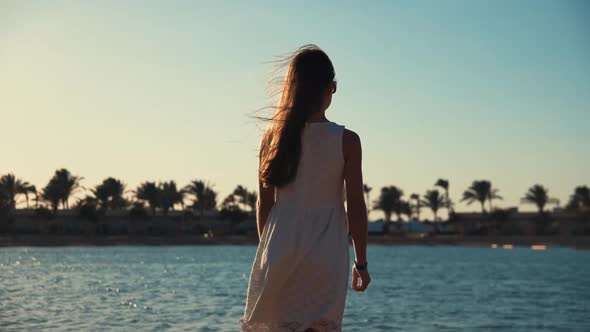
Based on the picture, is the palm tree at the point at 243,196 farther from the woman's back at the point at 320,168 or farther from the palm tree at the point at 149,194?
the woman's back at the point at 320,168

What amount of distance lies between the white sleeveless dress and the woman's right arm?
0.11 feet

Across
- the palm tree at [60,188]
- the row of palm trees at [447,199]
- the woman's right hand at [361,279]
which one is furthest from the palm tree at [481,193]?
the woman's right hand at [361,279]

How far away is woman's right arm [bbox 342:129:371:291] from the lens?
338cm

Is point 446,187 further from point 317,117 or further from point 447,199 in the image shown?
point 317,117

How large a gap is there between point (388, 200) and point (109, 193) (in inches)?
1867

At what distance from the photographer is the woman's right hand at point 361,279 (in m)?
3.47

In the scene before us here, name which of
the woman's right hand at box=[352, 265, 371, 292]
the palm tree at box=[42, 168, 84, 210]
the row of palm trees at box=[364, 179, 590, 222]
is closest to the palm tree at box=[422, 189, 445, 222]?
the row of palm trees at box=[364, 179, 590, 222]

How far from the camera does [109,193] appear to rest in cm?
10981

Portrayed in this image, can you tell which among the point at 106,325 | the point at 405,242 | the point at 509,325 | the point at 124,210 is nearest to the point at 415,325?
the point at 509,325

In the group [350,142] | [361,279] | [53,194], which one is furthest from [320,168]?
[53,194]

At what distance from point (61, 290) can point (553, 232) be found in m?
99.7

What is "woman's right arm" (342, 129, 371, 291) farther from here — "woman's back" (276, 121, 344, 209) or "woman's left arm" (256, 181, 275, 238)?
"woman's left arm" (256, 181, 275, 238)

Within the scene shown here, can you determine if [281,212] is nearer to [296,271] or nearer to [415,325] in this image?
[296,271]

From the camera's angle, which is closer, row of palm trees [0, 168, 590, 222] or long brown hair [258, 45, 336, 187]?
long brown hair [258, 45, 336, 187]
